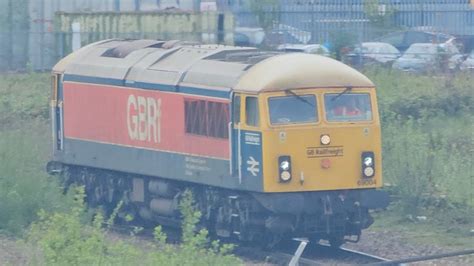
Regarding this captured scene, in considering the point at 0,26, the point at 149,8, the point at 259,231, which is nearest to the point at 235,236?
the point at 259,231

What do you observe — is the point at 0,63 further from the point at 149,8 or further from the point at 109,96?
the point at 109,96

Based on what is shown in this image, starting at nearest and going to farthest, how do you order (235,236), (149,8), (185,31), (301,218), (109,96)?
(301,218) → (235,236) → (109,96) → (185,31) → (149,8)

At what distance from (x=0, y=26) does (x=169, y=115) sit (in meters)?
19.7

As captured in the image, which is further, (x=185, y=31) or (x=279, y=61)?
(x=185, y=31)

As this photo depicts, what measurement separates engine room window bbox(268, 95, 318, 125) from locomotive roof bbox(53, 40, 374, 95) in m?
0.16

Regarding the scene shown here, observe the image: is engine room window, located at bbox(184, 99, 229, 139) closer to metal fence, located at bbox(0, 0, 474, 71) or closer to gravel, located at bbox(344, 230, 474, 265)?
gravel, located at bbox(344, 230, 474, 265)

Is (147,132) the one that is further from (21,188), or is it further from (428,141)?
(428,141)

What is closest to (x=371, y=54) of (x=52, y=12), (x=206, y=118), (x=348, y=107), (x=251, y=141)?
(x=52, y=12)

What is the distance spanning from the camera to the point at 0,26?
37.1 metres

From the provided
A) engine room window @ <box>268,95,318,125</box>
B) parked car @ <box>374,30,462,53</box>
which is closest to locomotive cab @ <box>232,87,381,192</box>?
engine room window @ <box>268,95,318,125</box>

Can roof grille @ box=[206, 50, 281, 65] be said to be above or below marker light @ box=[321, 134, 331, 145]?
above

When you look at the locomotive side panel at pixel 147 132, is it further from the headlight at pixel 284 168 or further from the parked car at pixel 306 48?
the parked car at pixel 306 48

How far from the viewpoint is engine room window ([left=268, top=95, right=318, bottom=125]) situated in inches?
659

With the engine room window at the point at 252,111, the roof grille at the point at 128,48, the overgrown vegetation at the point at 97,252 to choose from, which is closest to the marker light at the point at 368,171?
the engine room window at the point at 252,111
